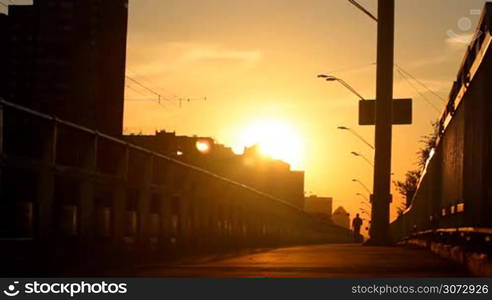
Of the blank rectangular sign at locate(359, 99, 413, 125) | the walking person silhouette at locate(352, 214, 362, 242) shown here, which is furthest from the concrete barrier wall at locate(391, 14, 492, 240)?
the walking person silhouette at locate(352, 214, 362, 242)

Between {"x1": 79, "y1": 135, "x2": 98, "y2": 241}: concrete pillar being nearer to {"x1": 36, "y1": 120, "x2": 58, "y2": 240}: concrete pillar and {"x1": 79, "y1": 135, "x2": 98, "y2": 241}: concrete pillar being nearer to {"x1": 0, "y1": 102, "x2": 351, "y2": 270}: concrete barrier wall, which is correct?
{"x1": 0, "y1": 102, "x2": 351, "y2": 270}: concrete barrier wall

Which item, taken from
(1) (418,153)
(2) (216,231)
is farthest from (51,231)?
(1) (418,153)

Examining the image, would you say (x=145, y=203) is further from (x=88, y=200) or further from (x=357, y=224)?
(x=357, y=224)

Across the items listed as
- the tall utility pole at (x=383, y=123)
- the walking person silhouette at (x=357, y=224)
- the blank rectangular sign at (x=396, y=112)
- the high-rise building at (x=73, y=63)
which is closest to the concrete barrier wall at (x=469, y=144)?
the tall utility pole at (x=383, y=123)

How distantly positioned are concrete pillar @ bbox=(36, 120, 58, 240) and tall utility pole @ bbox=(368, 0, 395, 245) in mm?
22625

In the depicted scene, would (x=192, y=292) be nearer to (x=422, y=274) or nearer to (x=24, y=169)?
(x=24, y=169)

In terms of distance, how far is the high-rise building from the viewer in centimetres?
5350

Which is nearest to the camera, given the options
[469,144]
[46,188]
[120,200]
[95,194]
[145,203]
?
[46,188]

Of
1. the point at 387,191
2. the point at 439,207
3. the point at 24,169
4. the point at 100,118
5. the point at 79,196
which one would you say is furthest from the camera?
the point at 100,118

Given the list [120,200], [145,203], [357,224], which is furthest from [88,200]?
[357,224]

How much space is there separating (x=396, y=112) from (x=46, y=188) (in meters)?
27.2

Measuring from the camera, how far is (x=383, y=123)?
115ft

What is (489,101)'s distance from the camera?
13.1 metres

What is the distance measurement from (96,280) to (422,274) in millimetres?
5015
